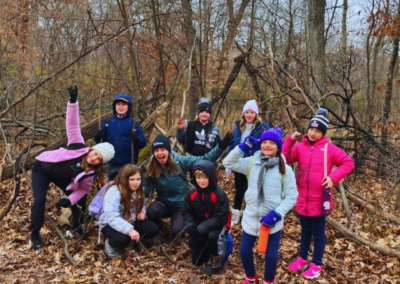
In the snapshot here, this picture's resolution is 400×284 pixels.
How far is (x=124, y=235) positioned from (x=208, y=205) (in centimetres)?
→ 113

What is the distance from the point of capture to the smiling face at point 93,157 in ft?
13.9

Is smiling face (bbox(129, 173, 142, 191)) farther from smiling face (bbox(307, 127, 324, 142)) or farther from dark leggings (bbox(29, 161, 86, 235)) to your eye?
smiling face (bbox(307, 127, 324, 142))

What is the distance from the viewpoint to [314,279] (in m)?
3.81

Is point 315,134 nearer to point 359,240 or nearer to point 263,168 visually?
point 263,168

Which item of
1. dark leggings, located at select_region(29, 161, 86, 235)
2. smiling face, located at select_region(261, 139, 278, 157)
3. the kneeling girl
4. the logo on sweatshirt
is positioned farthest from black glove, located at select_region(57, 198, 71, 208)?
smiling face, located at select_region(261, 139, 278, 157)

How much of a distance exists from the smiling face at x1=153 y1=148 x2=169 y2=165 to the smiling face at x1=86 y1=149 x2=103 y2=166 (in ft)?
2.32

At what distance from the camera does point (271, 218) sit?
320 centimetres

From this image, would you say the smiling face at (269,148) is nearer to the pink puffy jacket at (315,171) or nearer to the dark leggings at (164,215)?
the pink puffy jacket at (315,171)

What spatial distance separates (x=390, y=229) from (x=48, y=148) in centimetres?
568

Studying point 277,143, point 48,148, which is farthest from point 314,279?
point 48,148

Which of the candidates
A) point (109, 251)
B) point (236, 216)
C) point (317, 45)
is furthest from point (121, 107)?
point (317, 45)

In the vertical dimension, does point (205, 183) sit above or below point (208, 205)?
above

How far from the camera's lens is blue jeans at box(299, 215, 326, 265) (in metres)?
3.76

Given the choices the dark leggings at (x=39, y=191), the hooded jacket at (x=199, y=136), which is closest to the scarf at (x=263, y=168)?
the hooded jacket at (x=199, y=136)
